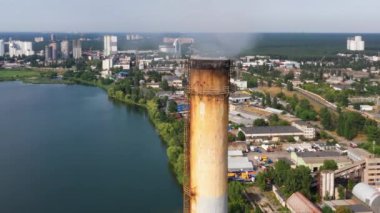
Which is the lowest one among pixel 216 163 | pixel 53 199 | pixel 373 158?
pixel 53 199

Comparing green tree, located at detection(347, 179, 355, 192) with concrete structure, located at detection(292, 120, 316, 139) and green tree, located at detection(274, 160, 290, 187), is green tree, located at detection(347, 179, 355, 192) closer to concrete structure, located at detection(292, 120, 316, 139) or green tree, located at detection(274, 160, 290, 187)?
green tree, located at detection(274, 160, 290, 187)

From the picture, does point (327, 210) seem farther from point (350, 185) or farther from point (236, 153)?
point (236, 153)

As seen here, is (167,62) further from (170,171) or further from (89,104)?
(170,171)

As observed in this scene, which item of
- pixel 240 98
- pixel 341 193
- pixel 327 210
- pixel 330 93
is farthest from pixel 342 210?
pixel 330 93

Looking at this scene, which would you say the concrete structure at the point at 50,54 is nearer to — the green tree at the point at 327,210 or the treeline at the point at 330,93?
the treeline at the point at 330,93

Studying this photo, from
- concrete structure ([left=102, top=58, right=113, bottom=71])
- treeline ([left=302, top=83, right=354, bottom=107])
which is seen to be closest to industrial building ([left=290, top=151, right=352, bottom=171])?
treeline ([left=302, top=83, right=354, bottom=107])

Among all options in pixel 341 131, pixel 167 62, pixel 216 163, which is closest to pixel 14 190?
pixel 216 163
